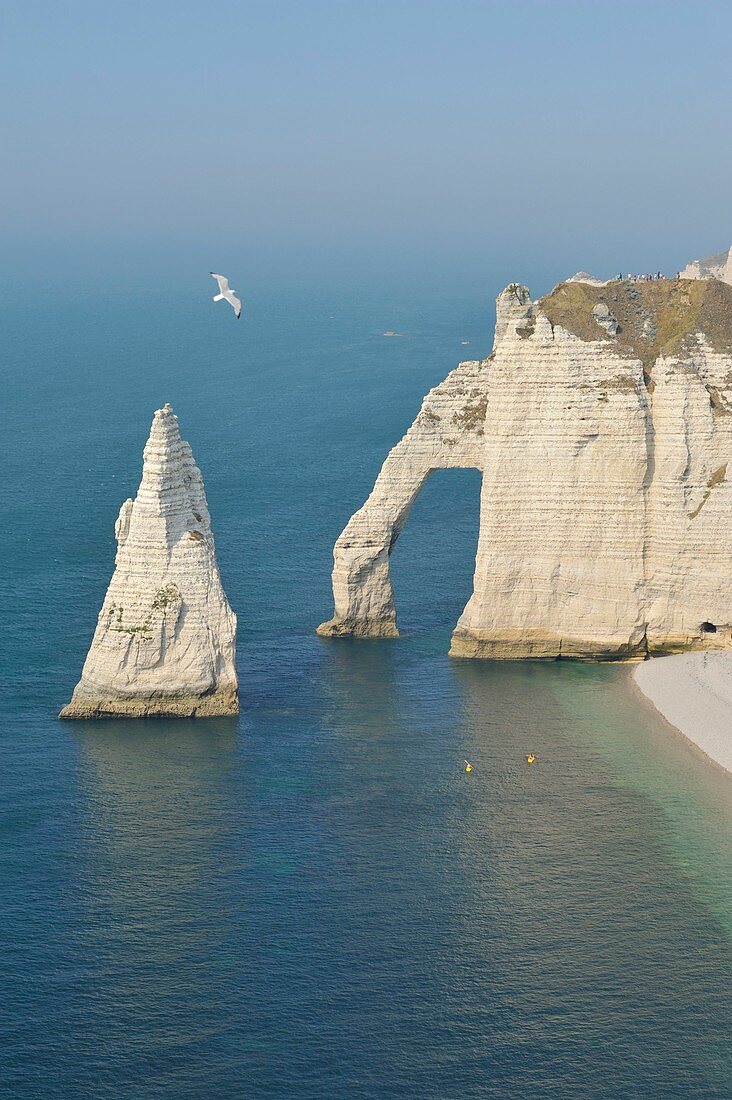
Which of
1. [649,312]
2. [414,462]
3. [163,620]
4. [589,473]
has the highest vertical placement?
[649,312]

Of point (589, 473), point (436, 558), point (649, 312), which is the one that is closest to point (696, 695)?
point (589, 473)

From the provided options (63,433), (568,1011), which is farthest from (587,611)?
(63,433)

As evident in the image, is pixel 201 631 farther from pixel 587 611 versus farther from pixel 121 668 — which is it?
pixel 587 611

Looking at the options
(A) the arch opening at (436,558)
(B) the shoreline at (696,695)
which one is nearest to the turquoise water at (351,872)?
(A) the arch opening at (436,558)

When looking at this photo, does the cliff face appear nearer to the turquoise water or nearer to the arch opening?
the turquoise water

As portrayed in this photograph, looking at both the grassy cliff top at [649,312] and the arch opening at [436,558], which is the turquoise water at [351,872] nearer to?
the arch opening at [436,558]

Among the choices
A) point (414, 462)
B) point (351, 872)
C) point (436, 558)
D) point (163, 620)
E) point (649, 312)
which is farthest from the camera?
point (436, 558)

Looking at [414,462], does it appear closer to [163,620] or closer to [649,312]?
[649,312]

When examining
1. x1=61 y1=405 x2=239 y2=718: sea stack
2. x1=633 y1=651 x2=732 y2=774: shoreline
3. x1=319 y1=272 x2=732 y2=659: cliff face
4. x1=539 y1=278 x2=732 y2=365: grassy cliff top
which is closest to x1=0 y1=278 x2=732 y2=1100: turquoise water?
x1=633 y1=651 x2=732 y2=774: shoreline
